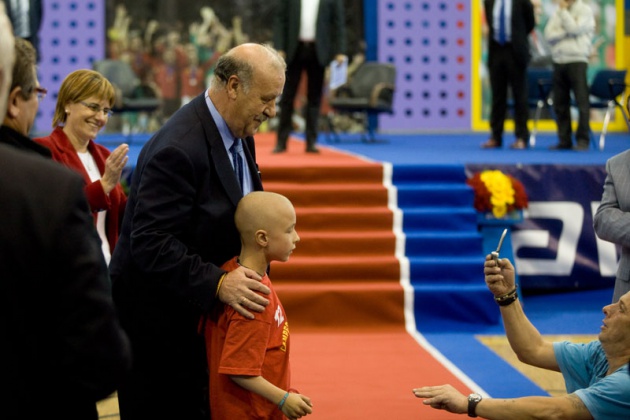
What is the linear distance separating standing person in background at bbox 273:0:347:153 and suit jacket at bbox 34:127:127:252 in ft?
14.3

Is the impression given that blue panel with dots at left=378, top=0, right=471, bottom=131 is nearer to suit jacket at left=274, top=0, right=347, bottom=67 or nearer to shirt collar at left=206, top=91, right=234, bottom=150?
suit jacket at left=274, top=0, right=347, bottom=67

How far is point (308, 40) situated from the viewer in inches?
342

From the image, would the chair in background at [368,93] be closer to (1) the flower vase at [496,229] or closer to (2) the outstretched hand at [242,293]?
(1) the flower vase at [496,229]

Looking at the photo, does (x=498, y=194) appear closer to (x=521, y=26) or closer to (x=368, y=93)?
(x=521, y=26)

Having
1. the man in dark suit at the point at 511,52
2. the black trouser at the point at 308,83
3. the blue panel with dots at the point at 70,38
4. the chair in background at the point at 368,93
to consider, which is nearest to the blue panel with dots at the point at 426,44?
the chair in background at the point at 368,93

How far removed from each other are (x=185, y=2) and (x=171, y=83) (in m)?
1.09

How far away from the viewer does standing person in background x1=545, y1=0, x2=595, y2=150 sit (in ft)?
31.5

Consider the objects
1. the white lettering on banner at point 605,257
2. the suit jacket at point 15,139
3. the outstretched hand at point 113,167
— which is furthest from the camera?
the white lettering on banner at point 605,257

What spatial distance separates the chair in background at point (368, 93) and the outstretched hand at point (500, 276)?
7526 mm

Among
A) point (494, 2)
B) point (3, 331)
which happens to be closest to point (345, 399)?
point (3, 331)

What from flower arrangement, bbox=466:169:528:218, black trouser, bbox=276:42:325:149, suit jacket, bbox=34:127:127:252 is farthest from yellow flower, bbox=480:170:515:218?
suit jacket, bbox=34:127:127:252

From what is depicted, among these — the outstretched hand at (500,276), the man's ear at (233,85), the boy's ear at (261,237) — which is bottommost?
the outstretched hand at (500,276)

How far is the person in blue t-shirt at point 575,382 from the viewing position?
3.19 metres

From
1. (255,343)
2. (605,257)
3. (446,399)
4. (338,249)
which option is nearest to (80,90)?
(255,343)
